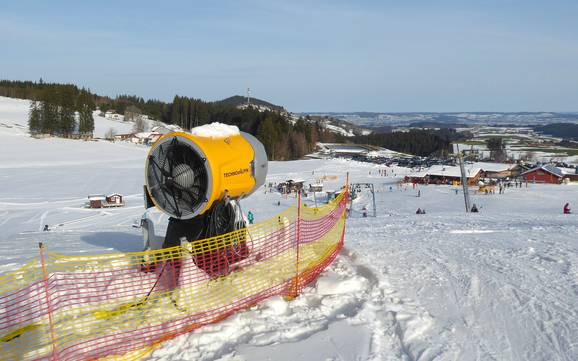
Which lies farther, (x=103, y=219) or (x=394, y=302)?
(x=103, y=219)

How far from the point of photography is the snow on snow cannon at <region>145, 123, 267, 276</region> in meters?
6.98

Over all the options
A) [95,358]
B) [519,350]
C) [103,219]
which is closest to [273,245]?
[95,358]

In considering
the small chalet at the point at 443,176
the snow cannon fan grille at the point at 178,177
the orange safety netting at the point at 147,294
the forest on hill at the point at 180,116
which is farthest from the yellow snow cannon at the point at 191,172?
the forest on hill at the point at 180,116

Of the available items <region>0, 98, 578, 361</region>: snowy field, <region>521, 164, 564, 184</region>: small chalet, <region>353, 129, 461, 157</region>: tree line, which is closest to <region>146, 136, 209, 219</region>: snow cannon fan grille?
<region>0, 98, 578, 361</region>: snowy field

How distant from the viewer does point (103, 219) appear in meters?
27.2

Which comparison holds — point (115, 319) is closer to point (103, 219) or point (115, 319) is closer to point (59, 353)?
point (59, 353)

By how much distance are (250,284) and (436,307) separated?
254cm

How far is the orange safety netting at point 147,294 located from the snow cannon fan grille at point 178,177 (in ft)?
2.30

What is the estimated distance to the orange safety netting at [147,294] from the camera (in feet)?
16.5

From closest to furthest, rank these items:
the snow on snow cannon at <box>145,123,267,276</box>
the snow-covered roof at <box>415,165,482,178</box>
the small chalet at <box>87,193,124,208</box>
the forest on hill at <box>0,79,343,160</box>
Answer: the snow on snow cannon at <box>145,123,267,276</box>
the small chalet at <box>87,193,124,208</box>
the snow-covered roof at <box>415,165,482,178</box>
the forest on hill at <box>0,79,343,160</box>

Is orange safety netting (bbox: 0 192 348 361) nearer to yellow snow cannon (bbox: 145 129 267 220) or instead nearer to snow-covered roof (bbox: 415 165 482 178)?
yellow snow cannon (bbox: 145 129 267 220)

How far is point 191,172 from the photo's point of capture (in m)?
7.12

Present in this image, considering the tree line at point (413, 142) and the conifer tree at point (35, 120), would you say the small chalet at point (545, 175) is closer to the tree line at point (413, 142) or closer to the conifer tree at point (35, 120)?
the tree line at point (413, 142)

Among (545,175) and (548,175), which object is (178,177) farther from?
(545,175)
